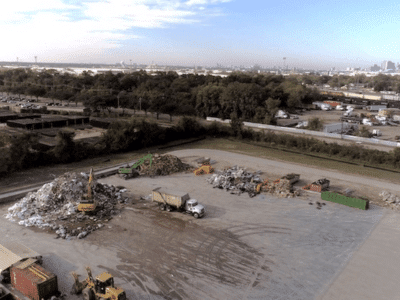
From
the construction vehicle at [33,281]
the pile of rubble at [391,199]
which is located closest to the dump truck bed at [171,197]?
the construction vehicle at [33,281]

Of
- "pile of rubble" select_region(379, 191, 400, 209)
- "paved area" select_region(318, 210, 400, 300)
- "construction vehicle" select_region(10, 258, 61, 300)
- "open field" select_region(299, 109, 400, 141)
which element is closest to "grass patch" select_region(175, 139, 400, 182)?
"pile of rubble" select_region(379, 191, 400, 209)

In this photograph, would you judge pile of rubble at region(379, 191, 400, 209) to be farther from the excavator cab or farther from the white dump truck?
the excavator cab

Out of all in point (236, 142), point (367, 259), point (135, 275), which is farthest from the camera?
point (236, 142)

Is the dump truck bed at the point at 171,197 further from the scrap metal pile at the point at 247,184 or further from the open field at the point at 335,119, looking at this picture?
the open field at the point at 335,119

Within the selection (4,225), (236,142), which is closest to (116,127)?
(236,142)

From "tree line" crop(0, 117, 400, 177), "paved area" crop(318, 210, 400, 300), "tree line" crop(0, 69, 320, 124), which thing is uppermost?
"tree line" crop(0, 69, 320, 124)

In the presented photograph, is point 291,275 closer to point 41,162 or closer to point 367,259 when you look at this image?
point 367,259
